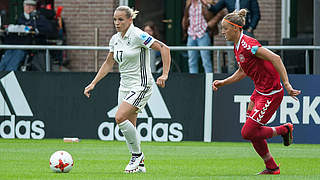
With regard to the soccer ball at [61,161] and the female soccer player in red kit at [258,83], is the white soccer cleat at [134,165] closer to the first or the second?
the soccer ball at [61,161]

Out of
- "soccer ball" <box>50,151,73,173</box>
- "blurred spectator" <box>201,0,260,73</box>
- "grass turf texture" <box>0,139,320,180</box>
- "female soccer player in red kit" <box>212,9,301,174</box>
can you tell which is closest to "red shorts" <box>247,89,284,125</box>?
"female soccer player in red kit" <box>212,9,301,174</box>

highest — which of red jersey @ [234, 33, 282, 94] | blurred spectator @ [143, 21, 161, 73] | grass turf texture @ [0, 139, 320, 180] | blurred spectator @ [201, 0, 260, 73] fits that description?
blurred spectator @ [201, 0, 260, 73]

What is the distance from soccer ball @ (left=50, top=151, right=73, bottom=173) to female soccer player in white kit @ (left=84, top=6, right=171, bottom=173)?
2.37 ft

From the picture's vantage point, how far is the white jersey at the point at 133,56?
9.30m

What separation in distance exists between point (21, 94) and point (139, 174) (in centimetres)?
572

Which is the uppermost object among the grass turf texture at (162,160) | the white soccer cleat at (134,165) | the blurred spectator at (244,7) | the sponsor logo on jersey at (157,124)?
the blurred spectator at (244,7)

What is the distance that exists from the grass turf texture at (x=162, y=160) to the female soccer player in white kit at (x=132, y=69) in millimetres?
398

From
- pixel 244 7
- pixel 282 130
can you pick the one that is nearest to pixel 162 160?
pixel 282 130

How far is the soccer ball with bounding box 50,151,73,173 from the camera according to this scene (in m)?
8.98

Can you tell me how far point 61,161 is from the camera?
29.5 ft

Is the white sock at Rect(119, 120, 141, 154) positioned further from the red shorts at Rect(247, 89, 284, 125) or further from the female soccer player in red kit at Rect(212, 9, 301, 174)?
the red shorts at Rect(247, 89, 284, 125)

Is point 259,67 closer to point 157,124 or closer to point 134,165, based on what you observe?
point 134,165

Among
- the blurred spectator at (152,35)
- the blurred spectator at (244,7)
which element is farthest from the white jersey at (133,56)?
the blurred spectator at (244,7)

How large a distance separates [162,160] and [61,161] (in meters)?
2.38
